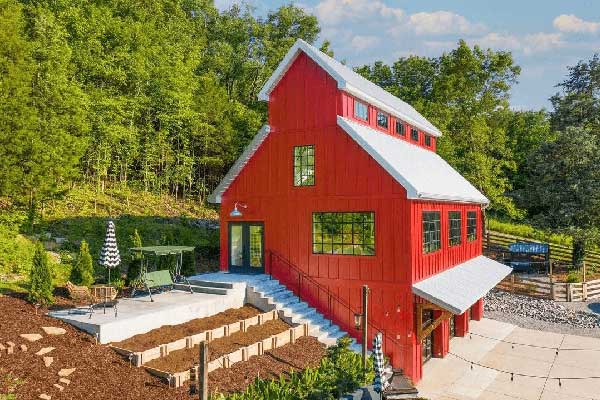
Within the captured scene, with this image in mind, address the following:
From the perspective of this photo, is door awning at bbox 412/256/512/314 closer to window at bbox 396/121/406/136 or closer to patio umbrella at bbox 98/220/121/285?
window at bbox 396/121/406/136

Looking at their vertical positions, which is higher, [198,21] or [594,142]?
[198,21]

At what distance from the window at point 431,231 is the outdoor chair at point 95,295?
411 inches

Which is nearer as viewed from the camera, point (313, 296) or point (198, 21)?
point (313, 296)

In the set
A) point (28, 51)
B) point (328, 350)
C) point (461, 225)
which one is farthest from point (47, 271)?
point (461, 225)

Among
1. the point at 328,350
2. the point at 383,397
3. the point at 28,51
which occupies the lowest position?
the point at 383,397

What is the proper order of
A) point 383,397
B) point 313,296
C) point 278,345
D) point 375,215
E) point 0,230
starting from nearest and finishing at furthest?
1. point 383,397
2. point 278,345
3. point 375,215
4. point 313,296
5. point 0,230

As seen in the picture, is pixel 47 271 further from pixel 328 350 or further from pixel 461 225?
pixel 461 225

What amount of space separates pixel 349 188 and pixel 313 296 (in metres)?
4.23

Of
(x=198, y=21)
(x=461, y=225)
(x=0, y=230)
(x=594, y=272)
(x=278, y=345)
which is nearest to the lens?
(x=278, y=345)

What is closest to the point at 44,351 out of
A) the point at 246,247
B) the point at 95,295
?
the point at 95,295

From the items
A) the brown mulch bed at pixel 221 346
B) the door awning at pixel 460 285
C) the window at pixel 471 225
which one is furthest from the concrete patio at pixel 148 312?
the window at pixel 471 225

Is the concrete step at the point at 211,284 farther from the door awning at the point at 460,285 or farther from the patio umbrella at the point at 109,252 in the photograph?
the door awning at the point at 460,285

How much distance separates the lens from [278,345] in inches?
576

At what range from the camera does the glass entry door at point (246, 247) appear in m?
19.9
